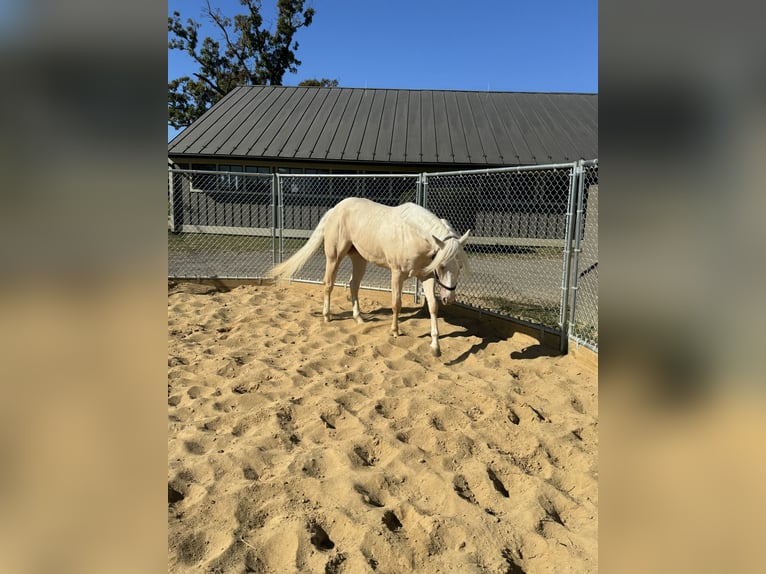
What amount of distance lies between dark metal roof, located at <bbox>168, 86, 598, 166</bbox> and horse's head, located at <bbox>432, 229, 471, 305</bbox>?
1044cm

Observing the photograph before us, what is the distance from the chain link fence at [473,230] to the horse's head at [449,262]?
0.31 meters

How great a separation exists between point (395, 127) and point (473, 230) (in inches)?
204

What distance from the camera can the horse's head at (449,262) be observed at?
14.3ft

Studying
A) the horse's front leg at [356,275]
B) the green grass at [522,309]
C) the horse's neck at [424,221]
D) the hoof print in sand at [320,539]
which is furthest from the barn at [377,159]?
the hoof print in sand at [320,539]

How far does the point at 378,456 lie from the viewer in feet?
9.08

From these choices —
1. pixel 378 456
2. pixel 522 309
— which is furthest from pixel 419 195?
pixel 378 456

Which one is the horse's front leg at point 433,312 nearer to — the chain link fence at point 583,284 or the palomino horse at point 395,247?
the palomino horse at point 395,247

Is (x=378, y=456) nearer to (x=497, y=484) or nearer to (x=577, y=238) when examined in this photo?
(x=497, y=484)

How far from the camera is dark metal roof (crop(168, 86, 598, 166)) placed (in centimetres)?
1452

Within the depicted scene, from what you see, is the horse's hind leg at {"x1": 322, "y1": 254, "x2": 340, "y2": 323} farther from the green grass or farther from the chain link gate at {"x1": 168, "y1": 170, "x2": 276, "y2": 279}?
the chain link gate at {"x1": 168, "y1": 170, "x2": 276, "y2": 279}
